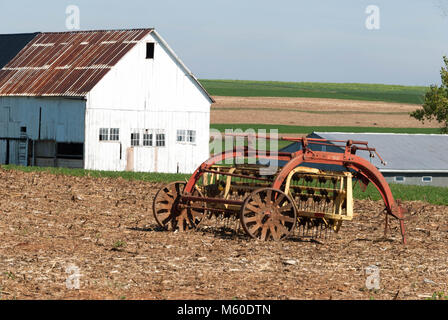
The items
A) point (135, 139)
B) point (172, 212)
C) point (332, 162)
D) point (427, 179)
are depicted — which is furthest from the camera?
point (427, 179)

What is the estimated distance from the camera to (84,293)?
9.45 metres

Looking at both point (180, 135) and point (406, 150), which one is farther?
point (406, 150)

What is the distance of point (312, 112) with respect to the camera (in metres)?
90.2

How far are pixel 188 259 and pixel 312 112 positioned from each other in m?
79.1

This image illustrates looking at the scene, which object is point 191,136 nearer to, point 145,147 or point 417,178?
point 145,147

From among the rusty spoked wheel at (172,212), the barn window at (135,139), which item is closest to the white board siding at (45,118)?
the barn window at (135,139)

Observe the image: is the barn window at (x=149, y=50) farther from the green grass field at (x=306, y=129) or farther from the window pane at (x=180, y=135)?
the green grass field at (x=306, y=129)

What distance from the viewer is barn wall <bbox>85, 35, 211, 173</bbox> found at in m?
35.3

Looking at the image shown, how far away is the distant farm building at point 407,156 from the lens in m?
49.9

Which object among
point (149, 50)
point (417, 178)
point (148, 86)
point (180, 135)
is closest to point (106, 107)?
point (148, 86)

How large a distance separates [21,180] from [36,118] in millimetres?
12183

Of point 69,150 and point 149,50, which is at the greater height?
point 149,50

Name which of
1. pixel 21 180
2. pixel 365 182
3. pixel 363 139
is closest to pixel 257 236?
pixel 365 182
